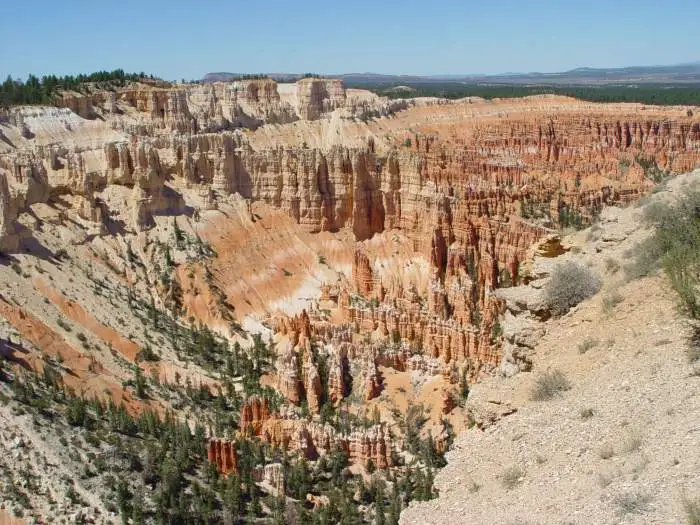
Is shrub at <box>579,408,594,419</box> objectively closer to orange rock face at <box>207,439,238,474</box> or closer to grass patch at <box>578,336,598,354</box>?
grass patch at <box>578,336,598,354</box>

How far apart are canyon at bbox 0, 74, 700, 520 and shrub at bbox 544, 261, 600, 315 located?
1.90ft

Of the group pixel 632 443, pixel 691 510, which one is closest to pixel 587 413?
pixel 632 443

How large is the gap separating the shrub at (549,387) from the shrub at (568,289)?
406 centimetres

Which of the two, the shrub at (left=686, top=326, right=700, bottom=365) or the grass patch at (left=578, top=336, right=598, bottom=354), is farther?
the grass patch at (left=578, top=336, right=598, bottom=354)

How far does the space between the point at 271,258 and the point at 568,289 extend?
34.9m

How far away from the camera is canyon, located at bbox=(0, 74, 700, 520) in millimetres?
33531

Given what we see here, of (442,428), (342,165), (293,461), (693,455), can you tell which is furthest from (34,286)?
(693,455)

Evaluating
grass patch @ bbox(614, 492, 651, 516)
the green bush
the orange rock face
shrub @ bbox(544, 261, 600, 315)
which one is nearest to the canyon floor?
grass patch @ bbox(614, 492, 651, 516)

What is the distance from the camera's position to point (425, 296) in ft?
155

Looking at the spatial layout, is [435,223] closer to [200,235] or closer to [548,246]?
[200,235]

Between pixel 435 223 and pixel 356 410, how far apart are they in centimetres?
2013

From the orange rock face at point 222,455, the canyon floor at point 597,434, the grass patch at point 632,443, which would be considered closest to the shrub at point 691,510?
the canyon floor at point 597,434

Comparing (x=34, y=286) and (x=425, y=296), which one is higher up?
(x=34, y=286)

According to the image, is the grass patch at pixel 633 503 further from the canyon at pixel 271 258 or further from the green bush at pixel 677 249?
→ the canyon at pixel 271 258
